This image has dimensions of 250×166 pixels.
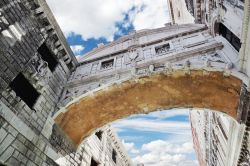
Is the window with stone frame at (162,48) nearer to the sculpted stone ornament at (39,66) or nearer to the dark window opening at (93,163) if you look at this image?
the sculpted stone ornament at (39,66)

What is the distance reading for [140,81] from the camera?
25.0 ft

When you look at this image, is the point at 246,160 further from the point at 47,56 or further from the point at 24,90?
the point at 47,56

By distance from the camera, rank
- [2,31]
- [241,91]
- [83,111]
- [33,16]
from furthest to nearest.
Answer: [83,111]
[33,16]
[241,91]
[2,31]

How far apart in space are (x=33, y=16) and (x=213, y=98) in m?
6.12

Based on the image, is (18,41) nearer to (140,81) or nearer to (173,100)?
(140,81)

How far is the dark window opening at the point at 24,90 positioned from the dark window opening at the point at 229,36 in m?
5.92

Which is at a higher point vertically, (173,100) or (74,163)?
(173,100)

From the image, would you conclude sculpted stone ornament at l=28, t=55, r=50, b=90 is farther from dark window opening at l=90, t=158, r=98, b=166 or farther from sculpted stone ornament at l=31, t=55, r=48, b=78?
dark window opening at l=90, t=158, r=98, b=166

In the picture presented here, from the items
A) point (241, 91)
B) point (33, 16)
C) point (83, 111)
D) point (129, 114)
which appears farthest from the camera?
point (129, 114)

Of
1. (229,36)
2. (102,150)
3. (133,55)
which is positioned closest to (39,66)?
(133,55)

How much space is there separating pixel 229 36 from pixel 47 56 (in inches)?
229

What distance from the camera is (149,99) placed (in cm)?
816

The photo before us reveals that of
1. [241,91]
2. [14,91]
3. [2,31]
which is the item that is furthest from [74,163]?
[241,91]

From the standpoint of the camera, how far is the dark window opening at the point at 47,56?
7.74 metres
